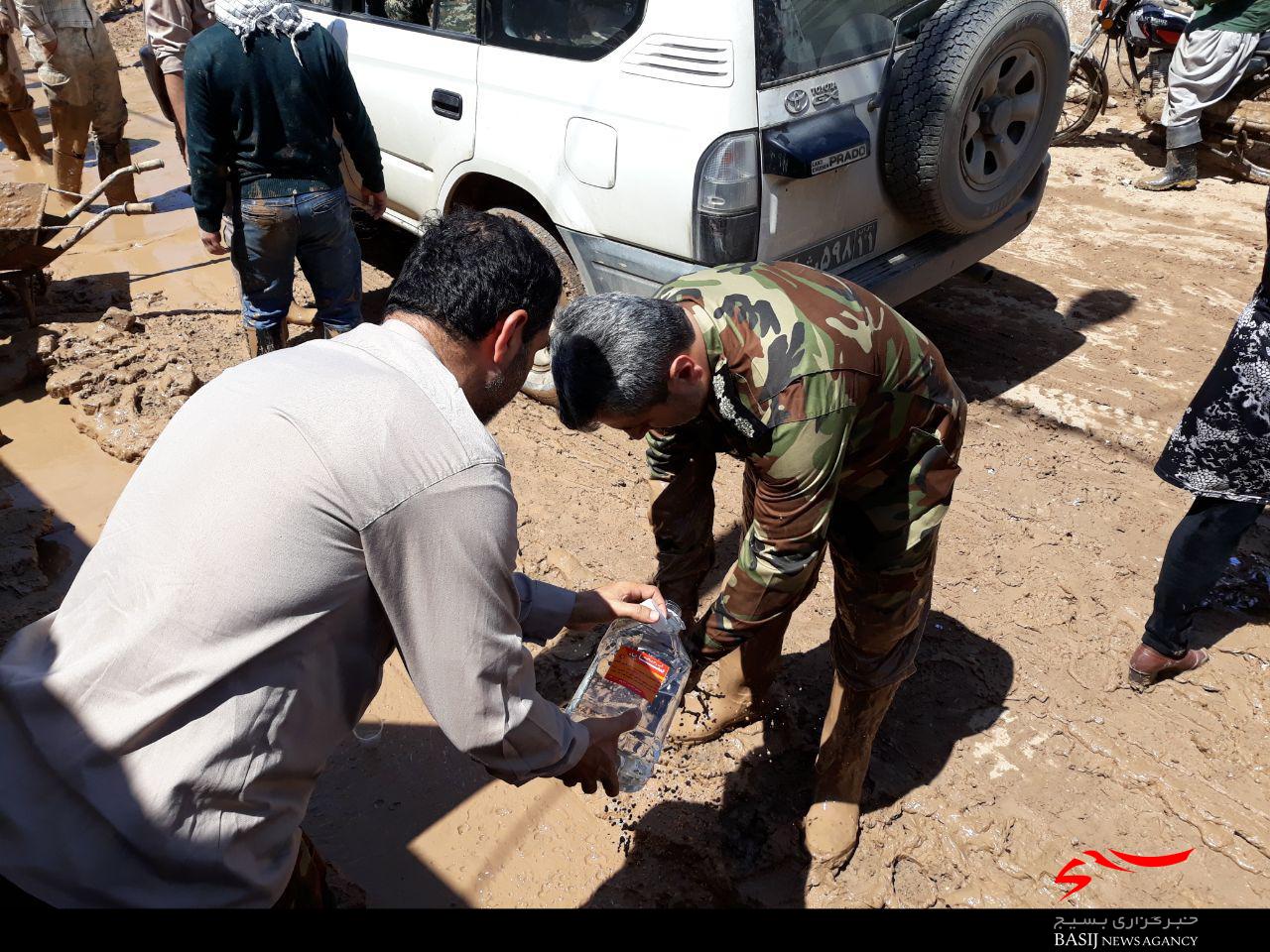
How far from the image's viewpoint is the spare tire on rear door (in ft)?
11.7

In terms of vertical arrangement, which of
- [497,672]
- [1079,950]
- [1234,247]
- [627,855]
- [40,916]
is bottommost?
[627,855]

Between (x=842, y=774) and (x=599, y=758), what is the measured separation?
1.07m

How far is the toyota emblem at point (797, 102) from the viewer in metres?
3.39

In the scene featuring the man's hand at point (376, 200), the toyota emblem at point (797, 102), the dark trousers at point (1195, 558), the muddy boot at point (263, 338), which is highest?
the toyota emblem at point (797, 102)

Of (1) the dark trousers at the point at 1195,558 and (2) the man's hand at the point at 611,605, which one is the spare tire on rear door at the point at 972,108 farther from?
(2) the man's hand at the point at 611,605

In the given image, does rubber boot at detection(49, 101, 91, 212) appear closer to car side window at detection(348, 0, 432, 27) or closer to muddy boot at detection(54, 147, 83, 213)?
muddy boot at detection(54, 147, 83, 213)

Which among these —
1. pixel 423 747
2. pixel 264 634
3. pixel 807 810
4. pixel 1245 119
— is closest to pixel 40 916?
pixel 264 634

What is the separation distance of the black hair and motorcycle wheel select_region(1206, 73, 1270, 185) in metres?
7.48

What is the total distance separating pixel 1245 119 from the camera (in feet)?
23.1

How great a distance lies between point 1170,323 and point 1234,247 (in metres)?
1.40

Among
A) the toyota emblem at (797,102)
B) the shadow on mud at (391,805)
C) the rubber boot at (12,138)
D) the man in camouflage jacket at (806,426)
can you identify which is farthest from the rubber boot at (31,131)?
the man in camouflage jacket at (806,426)

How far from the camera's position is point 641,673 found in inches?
88.7

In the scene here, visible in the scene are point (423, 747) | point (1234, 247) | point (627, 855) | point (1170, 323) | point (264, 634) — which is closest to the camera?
point (264, 634)

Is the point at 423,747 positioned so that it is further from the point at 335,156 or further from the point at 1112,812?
the point at 335,156
